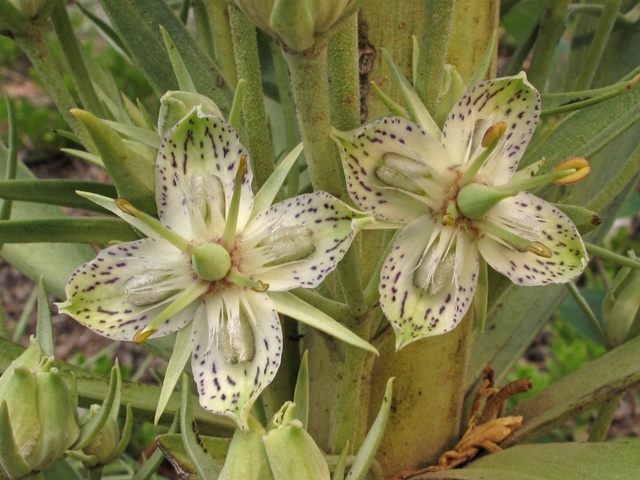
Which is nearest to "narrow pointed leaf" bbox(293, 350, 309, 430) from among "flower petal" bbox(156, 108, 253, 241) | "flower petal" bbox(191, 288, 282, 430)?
"flower petal" bbox(191, 288, 282, 430)

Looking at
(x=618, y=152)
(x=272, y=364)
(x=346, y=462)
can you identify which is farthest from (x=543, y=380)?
(x=272, y=364)

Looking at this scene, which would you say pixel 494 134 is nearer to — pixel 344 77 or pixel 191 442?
pixel 344 77

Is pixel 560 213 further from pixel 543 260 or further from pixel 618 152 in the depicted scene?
pixel 618 152

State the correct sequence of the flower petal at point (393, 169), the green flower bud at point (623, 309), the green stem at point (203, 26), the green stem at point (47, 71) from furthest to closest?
the green stem at point (203, 26)
the green flower bud at point (623, 309)
the green stem at point (47, 71)
the flower petal at point (393, 169)

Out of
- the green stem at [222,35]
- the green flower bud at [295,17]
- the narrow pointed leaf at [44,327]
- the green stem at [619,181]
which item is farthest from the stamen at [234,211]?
the green stem at [619,181]

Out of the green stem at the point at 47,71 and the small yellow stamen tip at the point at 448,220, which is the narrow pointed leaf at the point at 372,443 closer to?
the small yellow stamen tip at the point at 448,220

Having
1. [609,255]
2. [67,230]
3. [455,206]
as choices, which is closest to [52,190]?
[67,230]
